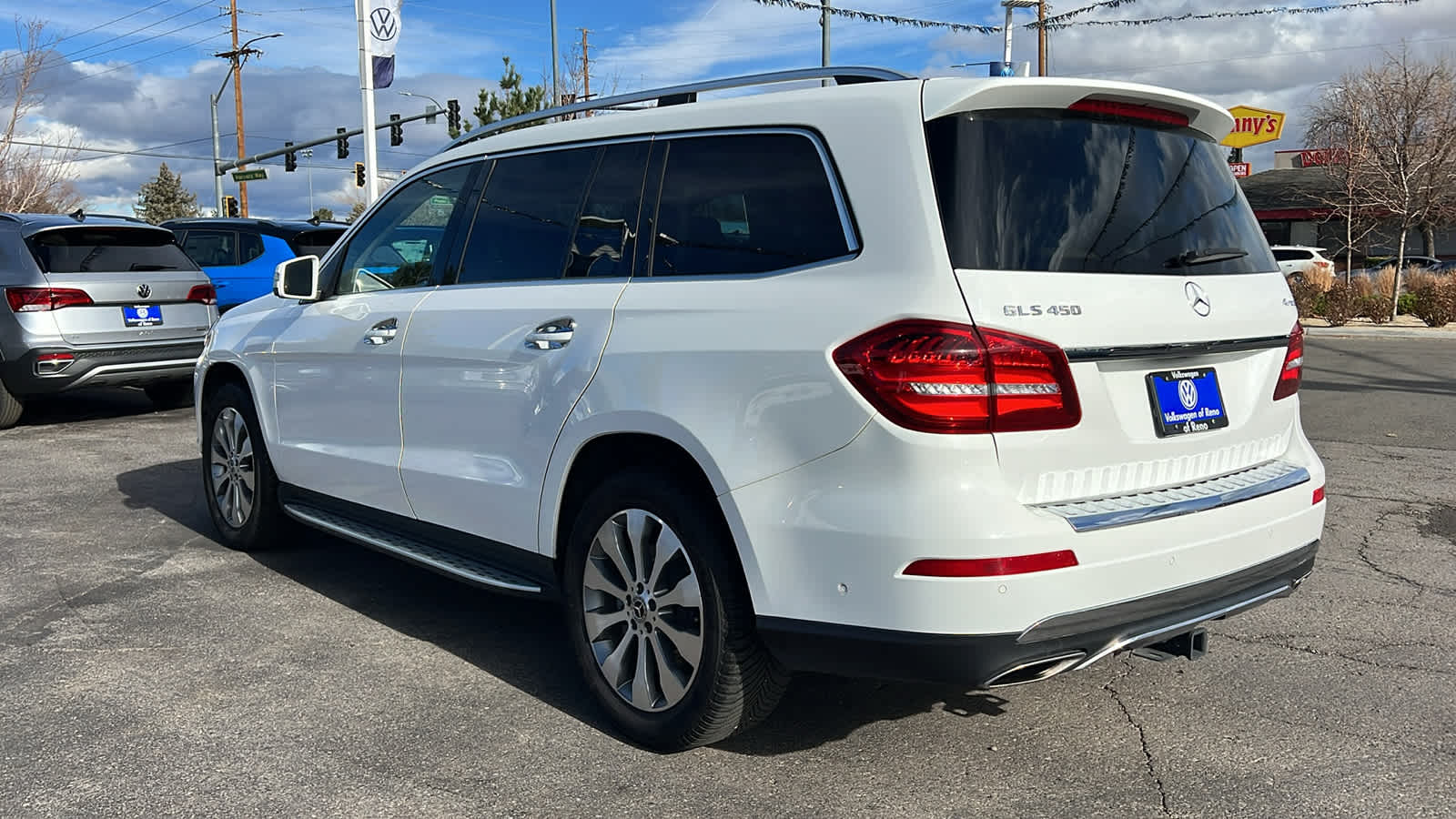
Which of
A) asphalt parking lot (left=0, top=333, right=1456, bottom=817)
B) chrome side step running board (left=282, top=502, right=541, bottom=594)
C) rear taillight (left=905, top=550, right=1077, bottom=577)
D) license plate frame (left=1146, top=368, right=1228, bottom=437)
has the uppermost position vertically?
license plate frame (left=1146, top=368, right=1228, bottom=437)

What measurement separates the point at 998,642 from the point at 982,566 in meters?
0.19

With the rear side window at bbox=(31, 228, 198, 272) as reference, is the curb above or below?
below

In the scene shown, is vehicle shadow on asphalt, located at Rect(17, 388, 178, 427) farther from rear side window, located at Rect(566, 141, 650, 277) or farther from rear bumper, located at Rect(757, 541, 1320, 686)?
rear bumper, located at Rect(757, 541, 1320, 686)

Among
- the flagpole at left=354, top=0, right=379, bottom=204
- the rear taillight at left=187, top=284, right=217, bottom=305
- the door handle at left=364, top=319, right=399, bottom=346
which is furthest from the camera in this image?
the flagpole at left=354, top=0, right=379, bottom=204

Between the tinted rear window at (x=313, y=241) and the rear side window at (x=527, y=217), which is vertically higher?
the tinted rear window at (x=313, y=241)

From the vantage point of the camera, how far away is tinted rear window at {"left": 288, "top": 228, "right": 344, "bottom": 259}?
13781 mm

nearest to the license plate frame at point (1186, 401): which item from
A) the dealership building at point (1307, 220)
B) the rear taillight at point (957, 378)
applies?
the rear taillight at point (957, 378)

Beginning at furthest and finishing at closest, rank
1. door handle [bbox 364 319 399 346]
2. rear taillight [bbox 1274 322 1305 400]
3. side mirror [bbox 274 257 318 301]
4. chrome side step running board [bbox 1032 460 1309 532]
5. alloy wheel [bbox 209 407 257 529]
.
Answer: alloy wheel [bbox 209 407 257 529] → side mirror [bbox 274 257 318 301] → door handle [bbox 364 319 399 346] → rear taillight [bbox 1274 322 1305 400] → chrome side step running board [bbox 1032 460 1309 532]

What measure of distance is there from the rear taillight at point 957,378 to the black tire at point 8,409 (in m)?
9.69

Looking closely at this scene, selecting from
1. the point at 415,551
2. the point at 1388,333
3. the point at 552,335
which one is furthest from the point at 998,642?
the point at 1388,333

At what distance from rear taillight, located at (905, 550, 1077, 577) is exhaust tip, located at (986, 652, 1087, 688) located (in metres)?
0.24

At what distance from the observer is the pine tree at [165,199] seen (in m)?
107

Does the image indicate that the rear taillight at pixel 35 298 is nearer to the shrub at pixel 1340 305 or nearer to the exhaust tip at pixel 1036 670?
the exhaust tip at pixel 1036 670

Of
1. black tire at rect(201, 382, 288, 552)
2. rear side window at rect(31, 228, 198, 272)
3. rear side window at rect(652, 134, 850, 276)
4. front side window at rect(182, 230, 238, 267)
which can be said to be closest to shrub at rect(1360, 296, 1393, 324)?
front side window at rect(182, 230, 238, 267)
